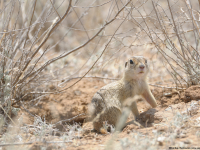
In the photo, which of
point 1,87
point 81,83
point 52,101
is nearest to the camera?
point 1,87

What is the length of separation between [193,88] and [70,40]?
709 centimetres

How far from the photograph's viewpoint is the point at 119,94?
421cm

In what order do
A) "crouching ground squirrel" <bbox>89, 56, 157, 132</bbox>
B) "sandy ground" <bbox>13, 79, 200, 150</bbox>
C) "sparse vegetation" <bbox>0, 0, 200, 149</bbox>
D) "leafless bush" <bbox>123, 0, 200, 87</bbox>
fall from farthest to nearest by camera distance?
1. "crouching ground squirrel" <bbox>89, 56, 157, 132</bbox>
2. "leafless bush" <bbox>123, 0, 200, 87</bbox>
3. "sparse vegetation" <bbox>0, 0, 200, 149</bbox>
4. "sandy ground" <bbox>13, 79, 200, 150</bbox>

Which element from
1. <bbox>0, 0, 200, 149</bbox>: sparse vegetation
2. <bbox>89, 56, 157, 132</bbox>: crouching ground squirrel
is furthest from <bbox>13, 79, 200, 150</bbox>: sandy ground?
<bbox>89, 56, 157, 132</bbox>: crouching ground squirrel

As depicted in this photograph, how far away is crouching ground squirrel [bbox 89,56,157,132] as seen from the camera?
3916 millimetres

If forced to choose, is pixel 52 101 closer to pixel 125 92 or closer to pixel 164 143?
pixel 125 92

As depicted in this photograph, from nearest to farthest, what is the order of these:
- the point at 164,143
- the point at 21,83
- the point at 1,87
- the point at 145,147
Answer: the point at 145,147, the point at 164,143, the point at 1,87, the point at 21,83

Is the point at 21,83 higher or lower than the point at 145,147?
higher

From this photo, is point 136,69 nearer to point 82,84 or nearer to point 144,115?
point 144,115

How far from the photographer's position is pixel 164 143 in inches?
99.1

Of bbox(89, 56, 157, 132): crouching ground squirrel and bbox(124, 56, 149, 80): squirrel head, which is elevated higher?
bbox(124, 56, 149, 80): squirrel head

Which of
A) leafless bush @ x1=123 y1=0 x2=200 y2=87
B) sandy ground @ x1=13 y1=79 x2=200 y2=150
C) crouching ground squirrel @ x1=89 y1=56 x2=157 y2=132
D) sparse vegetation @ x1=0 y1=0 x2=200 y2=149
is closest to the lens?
sandy ground @ x1=13 y1=79 x2=200 y2=150

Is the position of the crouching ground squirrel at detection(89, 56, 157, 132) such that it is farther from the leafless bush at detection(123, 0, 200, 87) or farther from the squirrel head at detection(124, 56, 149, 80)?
the leafless bush at detection(123, 0, 200, 87)

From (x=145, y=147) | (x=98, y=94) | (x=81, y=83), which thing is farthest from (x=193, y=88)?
(x=81, y=83)
